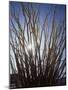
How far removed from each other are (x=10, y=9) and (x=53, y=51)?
607 millimetres

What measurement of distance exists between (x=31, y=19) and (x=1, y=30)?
1.05ft

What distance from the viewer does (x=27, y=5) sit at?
2.24 meters

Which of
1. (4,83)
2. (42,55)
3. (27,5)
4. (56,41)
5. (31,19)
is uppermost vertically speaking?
(27,5)

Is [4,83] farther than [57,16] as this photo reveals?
No

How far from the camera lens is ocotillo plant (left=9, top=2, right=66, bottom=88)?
220 centimetres

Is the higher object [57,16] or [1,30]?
[57,16]

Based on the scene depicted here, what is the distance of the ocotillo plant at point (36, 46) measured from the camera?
2.20 meters

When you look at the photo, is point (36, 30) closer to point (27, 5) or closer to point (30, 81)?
point (27, 5)

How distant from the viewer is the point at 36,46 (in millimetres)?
2250

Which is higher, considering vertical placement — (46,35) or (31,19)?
(31,19)

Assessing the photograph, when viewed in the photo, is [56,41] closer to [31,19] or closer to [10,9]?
[31,19]

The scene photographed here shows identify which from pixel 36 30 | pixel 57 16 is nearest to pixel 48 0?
pixel 57 16

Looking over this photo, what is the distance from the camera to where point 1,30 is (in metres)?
2.19

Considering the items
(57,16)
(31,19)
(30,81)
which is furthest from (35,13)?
(30,81)
